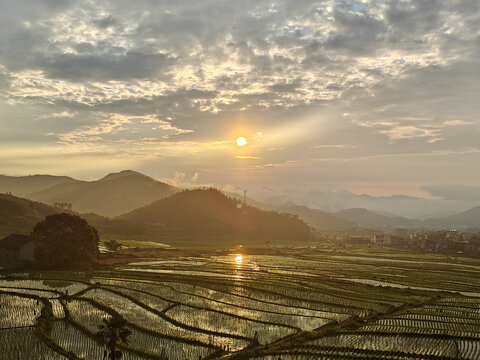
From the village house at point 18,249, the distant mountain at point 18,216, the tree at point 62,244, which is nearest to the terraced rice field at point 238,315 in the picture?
the tree at point 62,244

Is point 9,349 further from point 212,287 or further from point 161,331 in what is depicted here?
point 212,287

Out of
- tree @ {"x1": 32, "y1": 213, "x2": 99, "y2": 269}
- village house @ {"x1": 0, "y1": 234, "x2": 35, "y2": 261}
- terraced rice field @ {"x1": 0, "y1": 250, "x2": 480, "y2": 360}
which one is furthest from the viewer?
village house @ {"x1": 0, "y1": 234, "x2": 35, "y2": 261}

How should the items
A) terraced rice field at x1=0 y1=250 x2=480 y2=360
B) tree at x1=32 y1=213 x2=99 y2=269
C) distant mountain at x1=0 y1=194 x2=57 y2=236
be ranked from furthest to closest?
distant mountain at x1=0 y1=194 x2=57 y2=236 → tree at x1=32 y1=213 x2=99 y2=269 → terraced rice field at x1=0 y1=250 x2=480 y2=360

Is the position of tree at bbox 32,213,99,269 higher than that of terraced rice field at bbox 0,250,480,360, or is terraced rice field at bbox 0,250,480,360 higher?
tree at bbox 32,213,99,269

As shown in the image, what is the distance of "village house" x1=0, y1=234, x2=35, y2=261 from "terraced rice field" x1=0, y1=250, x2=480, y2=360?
1555 centimetres

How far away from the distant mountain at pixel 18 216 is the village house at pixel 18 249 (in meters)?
33.9

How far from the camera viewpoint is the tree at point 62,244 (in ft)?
224

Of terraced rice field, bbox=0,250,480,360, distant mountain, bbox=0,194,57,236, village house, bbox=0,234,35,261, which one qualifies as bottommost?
terraced rice field, bbox=0,250,480,360

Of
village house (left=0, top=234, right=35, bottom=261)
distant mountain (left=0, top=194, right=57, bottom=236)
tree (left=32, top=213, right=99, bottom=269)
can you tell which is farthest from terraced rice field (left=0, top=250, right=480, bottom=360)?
distant mountain (left=0, top=194, right=57, bottom=236)

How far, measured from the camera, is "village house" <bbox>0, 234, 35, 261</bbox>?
7262cm

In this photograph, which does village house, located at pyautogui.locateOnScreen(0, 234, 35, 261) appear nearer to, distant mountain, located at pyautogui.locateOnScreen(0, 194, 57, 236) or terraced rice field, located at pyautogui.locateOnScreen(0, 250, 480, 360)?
terraced rice field, located at pyautogui.locateOnScreen(0, 250, 480, 360)

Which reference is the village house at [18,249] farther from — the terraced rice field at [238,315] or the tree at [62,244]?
the terraced rice field at [238,315]

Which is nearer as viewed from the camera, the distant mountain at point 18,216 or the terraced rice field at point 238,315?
the terraced rice field at point 238,315

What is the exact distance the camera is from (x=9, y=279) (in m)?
53.1
